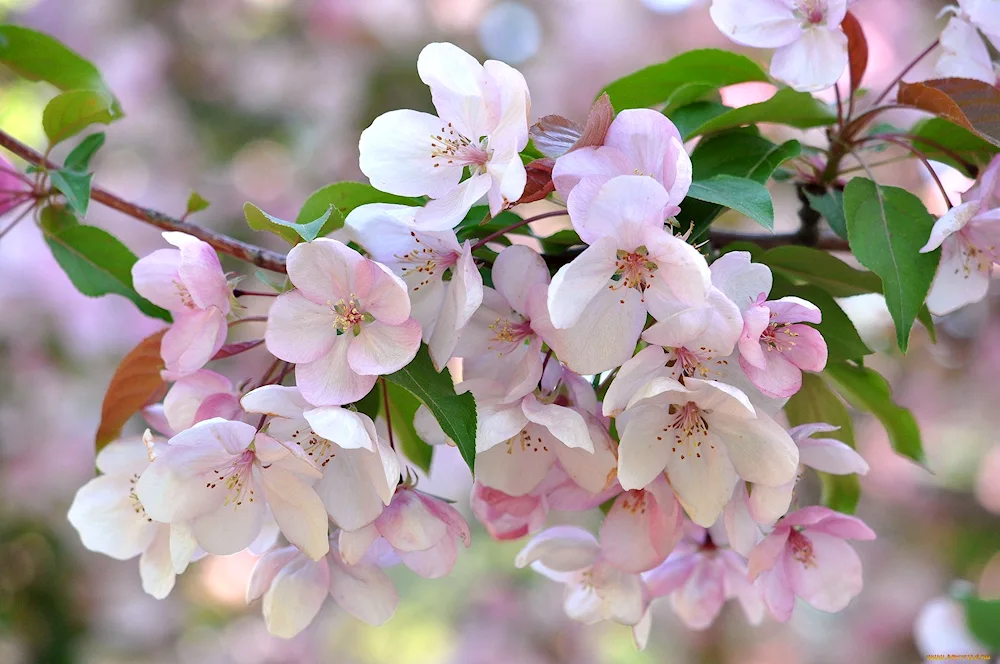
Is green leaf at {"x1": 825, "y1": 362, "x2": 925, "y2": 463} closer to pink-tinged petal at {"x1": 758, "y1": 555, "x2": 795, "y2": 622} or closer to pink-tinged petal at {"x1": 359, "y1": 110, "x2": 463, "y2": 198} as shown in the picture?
pink-tinged petal at {"x1": 758, "y1": 555, "x2": 795, "y2": 622}

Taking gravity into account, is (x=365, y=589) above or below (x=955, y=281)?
below

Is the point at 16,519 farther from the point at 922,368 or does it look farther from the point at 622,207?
the point at 922,368

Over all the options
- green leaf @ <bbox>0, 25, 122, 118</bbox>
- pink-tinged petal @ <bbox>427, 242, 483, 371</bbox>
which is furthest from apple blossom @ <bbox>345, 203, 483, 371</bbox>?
green leaf @ <bbox>0, 25, 122, 118</bbox>

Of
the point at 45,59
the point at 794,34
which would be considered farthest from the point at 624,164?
the point at 45,59

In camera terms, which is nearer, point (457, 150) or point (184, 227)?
point (457, 150)

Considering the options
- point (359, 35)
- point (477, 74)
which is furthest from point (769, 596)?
point (359, 35)

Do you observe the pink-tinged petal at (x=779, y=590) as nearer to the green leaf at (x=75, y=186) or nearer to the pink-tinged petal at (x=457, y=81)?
the pink-tinged petal at (x=457, y=81)

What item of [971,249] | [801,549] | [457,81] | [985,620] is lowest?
[985,620]

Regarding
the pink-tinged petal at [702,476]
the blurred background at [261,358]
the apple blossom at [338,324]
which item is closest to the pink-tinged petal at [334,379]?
the apple blossom at [338,324]

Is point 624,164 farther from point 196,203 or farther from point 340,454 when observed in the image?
point 196,203
